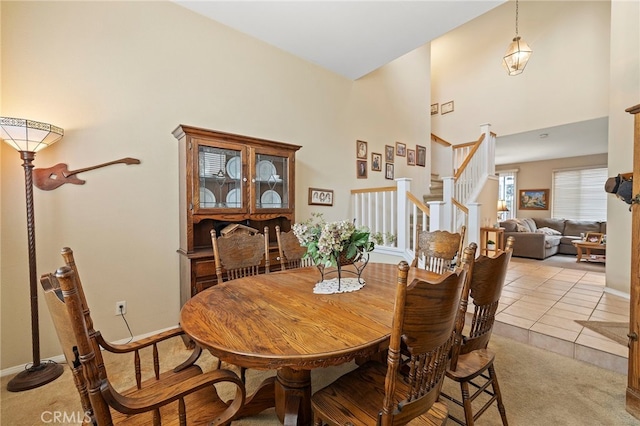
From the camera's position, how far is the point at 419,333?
0.83 metres

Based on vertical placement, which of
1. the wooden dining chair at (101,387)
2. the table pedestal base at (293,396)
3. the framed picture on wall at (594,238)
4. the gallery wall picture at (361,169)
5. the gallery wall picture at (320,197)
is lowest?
the table pedestal base at (293,396)

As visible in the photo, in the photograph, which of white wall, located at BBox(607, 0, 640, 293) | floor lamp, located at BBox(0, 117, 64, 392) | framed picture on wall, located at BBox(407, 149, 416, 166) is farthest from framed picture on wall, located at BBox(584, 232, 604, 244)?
floor lamp, located at BBox(0, 117, 64, 392)

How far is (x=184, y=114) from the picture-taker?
2.68 meters

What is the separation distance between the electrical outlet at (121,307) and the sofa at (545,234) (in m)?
6.70

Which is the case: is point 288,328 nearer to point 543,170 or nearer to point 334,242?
point 334,242

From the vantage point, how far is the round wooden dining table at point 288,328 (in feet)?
3.02

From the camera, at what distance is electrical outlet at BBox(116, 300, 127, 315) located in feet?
7.72

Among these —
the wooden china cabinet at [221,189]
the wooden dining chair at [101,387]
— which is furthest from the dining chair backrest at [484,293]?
the wooden china cabinet at [221,189]

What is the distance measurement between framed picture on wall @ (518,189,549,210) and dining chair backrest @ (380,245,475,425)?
9431mm

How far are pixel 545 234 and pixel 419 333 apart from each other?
667 cm

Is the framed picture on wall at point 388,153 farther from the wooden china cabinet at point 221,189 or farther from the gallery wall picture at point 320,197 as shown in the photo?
the wooden china cabinet at point 221,189

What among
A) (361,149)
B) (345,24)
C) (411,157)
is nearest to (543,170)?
(411,157)

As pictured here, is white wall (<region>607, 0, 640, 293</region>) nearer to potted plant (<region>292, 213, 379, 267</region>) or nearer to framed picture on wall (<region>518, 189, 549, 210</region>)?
A: potted plant (<region>292, 213, 379, 267</region>)

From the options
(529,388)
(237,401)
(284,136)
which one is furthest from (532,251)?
(237,401)
